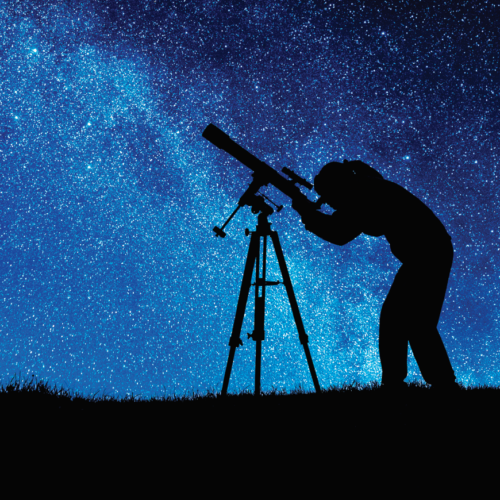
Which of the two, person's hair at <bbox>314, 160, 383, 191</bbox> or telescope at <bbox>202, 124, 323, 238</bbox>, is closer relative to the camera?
person's hair at <bbox>314, 160, 383, 191</bbox>

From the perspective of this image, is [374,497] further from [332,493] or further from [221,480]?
[221,480]

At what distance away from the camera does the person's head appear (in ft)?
10.7

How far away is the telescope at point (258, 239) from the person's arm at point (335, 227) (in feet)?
1.46

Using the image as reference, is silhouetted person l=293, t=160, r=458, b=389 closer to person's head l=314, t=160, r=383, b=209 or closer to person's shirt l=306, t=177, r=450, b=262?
person's shirt l=306, t=177, r=450, b=262

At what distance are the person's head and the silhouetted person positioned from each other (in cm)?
13

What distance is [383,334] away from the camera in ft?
9.90

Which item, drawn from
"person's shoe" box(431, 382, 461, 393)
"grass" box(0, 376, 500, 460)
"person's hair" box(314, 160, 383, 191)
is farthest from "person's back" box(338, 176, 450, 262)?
"grass" box(0, 376, 500, 460)

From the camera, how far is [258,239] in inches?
163

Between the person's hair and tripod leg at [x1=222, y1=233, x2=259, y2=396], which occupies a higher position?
the person's hair

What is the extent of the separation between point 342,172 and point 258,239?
1.20 metres

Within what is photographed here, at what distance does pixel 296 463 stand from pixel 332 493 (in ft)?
1.06

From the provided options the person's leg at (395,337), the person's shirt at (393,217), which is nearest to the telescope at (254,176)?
the person's shirt at (393,217)

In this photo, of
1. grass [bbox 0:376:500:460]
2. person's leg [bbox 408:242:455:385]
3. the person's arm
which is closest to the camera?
grass [bbox 0:376:500:460]

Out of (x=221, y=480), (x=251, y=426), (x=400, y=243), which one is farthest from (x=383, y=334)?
(x=221, y=480)
